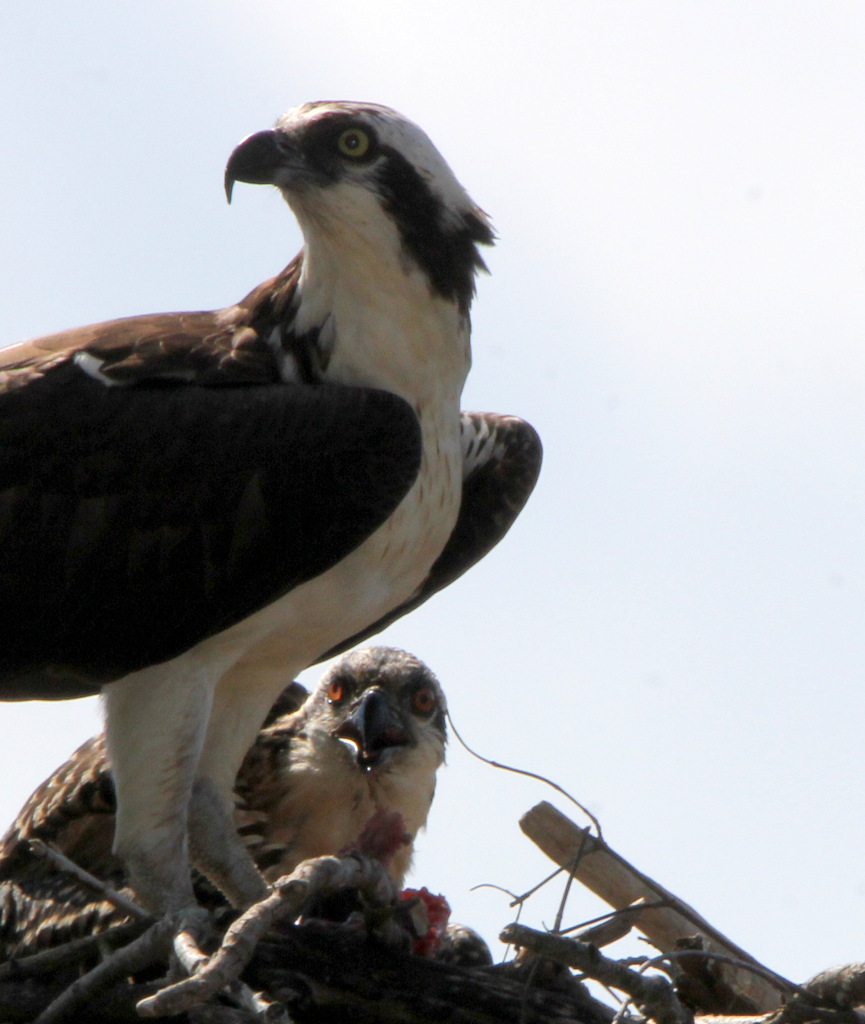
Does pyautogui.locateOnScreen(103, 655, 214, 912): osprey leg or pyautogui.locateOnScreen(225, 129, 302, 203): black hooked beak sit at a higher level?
pyautogui.locateOnScreen(225, 129, 302, 203): black hooked beak

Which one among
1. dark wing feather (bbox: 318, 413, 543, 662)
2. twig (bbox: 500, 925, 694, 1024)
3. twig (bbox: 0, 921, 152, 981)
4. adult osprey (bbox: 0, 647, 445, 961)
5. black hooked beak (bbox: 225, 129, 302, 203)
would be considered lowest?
adult osprey (bbox: 0, 647, 445, 961)

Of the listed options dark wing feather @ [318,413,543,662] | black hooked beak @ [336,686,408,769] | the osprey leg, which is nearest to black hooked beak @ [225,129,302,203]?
dark wing feather @ [318,413,543,662]

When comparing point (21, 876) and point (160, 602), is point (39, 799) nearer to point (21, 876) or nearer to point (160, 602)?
A: point (21, 876)

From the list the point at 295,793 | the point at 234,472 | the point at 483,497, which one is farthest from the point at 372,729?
the point at 234,472

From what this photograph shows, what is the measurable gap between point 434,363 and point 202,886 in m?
1.97

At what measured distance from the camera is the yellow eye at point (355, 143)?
5.35 m

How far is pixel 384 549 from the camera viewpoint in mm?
5379

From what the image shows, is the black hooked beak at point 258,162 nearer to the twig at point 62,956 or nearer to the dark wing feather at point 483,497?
the dark wing feather at point 483,497

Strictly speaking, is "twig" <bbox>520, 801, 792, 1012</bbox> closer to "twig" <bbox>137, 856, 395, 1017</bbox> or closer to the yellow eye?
"twig" <bbox>137, 856, 395, 1017</bbox>

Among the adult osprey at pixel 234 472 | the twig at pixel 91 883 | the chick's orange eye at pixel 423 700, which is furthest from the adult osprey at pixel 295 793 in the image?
the twig at pixel 91 883

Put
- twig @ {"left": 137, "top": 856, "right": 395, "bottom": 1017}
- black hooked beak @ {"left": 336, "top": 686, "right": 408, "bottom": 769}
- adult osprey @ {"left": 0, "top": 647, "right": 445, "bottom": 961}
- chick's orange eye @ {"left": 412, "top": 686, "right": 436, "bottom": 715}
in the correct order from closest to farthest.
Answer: twig @ {"left": 137, "top": 856, "right": 395, "bottom": 1017}
adult osprey @ {"left": 0, "top": 647, "right": 445, "bottom": 961}
black hooked beak @ {"left": 336, "top": 686, "right": 408, "bottom": 769}
chick's orange eye @ {"left": 412, "top": 686, "right": 436, "bottom": 715}

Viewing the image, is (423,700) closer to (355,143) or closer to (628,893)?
(628,893)

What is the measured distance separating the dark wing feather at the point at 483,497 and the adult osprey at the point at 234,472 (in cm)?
44

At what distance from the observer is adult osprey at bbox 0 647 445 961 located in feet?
18.8
